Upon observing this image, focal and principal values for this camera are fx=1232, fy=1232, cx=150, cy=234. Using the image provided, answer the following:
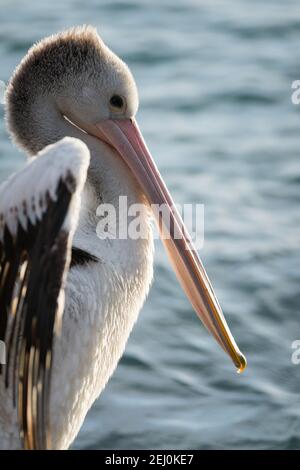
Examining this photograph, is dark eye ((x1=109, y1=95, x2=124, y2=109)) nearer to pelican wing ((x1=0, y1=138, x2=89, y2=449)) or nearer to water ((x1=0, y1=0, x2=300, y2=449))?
pelican wing ((x1=0, y1=138, x2=89, y2=449))

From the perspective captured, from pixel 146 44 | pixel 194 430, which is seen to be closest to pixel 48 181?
pixel 194 430

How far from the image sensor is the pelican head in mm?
4641

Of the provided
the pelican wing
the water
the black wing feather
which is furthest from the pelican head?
the water

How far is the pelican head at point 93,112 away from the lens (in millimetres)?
4641

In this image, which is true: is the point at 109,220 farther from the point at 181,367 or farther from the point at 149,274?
the point at 181,367

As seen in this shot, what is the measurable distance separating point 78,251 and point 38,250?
0.52m

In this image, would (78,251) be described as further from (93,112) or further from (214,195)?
(214,195)

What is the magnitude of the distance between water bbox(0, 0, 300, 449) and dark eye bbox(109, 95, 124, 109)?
1.92 m

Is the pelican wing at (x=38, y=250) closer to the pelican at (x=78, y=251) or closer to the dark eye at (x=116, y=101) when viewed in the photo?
the pelican at (x=78, y=251)

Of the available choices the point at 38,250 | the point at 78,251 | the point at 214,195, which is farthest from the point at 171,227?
the point at 214,195

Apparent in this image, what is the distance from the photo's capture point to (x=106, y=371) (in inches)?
189

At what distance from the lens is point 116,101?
4762 mm

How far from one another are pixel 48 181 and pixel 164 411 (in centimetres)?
258

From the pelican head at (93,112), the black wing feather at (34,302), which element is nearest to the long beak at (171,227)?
the pelican head at (93,112)
